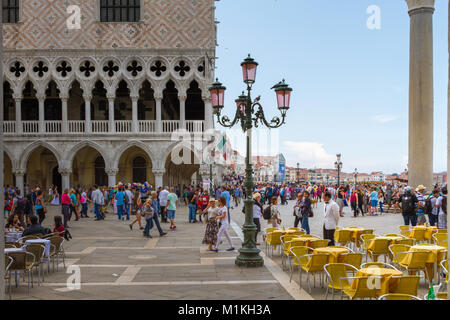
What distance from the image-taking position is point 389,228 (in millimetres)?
15875

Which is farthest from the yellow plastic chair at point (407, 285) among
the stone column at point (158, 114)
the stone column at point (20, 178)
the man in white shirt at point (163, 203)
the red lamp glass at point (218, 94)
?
the stone column at point (20, 178)

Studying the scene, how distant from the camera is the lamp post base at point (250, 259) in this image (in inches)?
366

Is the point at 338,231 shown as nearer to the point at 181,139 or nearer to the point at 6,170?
the point at 181,139

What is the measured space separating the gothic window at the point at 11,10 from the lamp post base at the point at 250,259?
86.3 ft

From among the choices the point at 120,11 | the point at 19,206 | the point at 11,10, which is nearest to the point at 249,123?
the point at 19,206

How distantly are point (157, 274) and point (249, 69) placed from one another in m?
4.77

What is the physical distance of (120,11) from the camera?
28203 mm

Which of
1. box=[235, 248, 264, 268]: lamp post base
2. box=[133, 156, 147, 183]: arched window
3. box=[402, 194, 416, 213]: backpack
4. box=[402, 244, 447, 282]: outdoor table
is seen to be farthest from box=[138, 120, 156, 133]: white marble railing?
box=[402, 244, 447, 282]: outdoor table

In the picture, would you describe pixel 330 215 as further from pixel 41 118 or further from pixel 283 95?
pixel 41 118

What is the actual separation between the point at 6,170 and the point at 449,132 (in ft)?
108

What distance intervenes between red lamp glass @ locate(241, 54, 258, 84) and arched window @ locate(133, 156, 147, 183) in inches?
887

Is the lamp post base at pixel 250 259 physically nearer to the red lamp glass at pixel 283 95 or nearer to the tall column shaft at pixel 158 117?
the red lamp glass at pixel 283 95

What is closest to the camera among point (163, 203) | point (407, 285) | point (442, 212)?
point (407, 285)

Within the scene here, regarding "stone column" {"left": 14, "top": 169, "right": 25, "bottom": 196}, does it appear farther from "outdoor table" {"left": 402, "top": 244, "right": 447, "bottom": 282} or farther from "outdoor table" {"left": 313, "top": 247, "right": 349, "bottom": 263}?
"outdoor table" {"left": 402, "top": 244, "right": 447, "bottom": 282}
